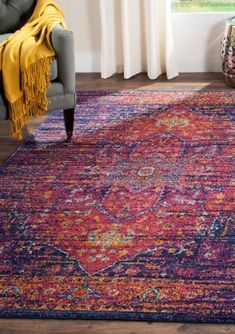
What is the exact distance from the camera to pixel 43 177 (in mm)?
3193

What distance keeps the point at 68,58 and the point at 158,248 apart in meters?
1.23

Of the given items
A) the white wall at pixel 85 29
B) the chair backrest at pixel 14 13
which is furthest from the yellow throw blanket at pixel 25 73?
the white wall at pixel 85 29

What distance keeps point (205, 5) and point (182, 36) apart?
25cm

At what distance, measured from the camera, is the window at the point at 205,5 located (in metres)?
4.49

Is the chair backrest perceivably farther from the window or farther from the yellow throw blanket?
the window

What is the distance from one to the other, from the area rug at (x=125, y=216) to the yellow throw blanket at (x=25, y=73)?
0.23 metres

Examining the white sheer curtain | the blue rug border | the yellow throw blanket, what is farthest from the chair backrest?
the blue rug border

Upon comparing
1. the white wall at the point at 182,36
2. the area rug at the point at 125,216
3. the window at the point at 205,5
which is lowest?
the area rug at the point at 125,216

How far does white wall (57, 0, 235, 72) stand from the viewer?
4.50 m

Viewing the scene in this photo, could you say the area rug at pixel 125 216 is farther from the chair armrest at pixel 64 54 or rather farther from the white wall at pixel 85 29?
the white wall at pixel 85 29

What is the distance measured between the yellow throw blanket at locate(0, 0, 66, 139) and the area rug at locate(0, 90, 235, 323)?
9.1 inches

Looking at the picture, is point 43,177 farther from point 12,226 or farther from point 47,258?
point 47,258

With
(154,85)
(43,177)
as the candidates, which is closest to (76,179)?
(43,177)

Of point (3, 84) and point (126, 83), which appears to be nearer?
point (3, 84)
